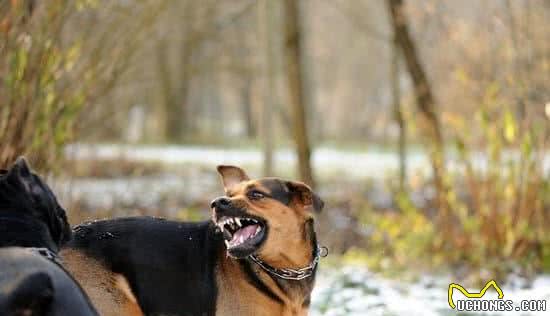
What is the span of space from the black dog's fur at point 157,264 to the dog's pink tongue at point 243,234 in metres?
0.23

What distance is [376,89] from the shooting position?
49469 millimetres

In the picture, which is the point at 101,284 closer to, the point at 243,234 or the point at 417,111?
the point at 243,234

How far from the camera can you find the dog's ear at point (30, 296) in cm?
295

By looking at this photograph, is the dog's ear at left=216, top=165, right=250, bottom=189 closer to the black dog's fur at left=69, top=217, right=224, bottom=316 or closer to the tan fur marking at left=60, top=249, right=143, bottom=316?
the black dog's fur at left=69, top=217, right=224, bottom=316

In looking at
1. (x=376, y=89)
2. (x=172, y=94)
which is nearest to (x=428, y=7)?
(x=172, y=94)

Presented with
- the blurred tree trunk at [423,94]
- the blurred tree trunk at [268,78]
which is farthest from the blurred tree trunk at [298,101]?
the blurred tree trunk at [423,94]

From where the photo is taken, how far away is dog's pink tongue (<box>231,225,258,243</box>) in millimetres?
4637

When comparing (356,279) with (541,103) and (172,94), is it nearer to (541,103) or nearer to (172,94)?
(541,103)

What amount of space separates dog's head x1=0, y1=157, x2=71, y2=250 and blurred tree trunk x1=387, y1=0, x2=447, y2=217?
19.8 ft

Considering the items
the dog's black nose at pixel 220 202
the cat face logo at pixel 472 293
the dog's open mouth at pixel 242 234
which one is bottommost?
the cat face logo at pixel 472 293

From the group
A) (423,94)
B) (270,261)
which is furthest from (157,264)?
(423,94)

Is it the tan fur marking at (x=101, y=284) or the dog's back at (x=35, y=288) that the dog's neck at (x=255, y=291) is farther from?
the dog's back at (x=35, y=288)

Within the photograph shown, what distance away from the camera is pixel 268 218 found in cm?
473

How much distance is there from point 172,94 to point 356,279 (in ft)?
81.4
